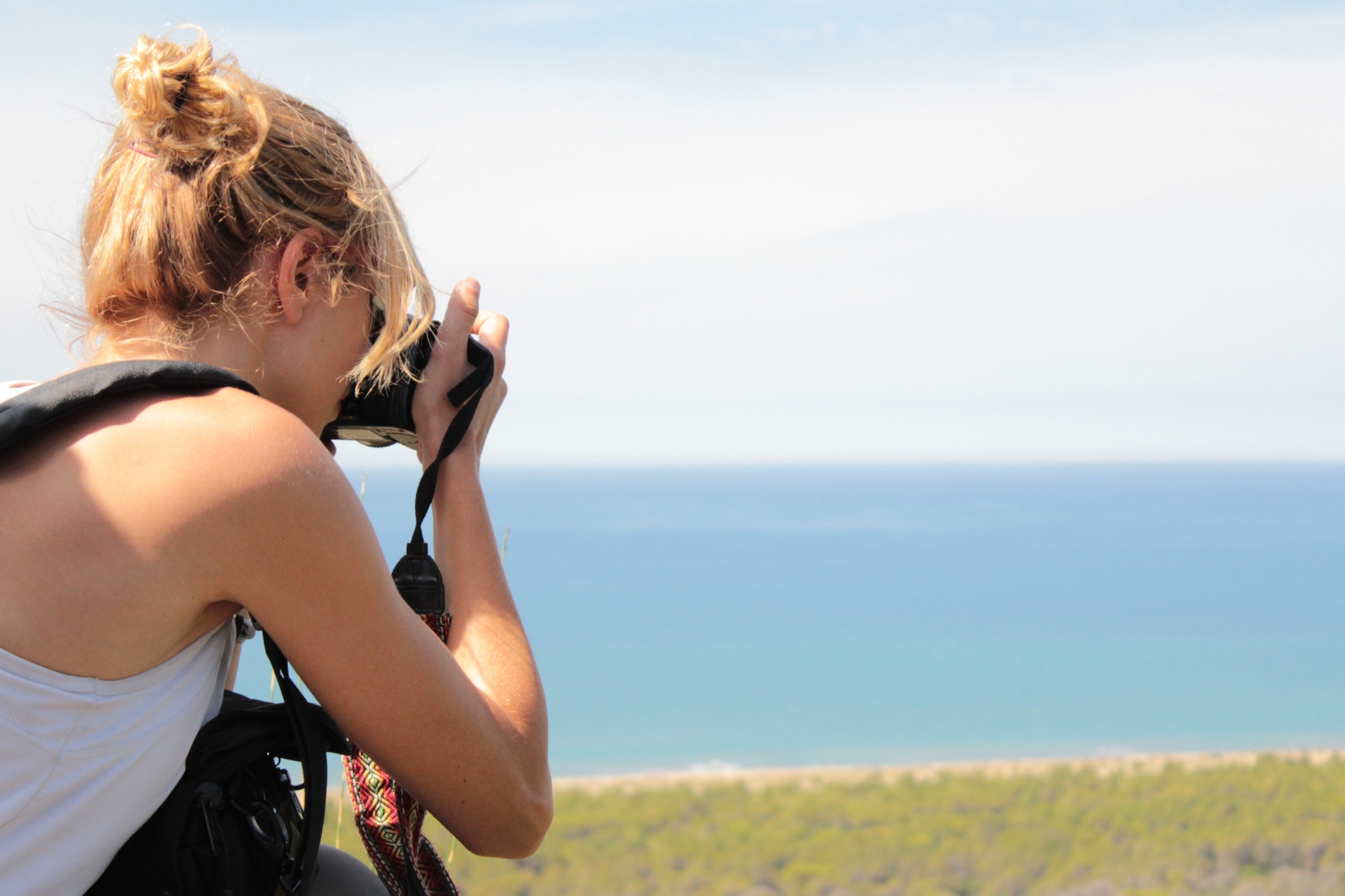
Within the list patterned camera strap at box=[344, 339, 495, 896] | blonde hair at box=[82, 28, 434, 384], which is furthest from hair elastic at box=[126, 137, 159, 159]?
patterned camera strap at box=[344, 339, 495, 896]

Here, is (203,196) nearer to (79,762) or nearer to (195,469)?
(195,469)

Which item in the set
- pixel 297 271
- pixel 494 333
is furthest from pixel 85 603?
pixel 494 333

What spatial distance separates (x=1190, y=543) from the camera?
57.9 metres

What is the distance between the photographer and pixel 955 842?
17.7ft

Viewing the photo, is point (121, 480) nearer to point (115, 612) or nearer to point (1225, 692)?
point (115, 612)

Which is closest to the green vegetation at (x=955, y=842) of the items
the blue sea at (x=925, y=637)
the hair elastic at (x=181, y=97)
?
the blue sea at (x=925, y=637)

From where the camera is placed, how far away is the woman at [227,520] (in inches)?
31.6

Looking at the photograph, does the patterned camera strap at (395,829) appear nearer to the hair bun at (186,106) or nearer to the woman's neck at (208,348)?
the woman's neck at (208,348)

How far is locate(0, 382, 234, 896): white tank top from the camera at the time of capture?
2.60ft

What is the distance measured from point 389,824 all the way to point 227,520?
42cm

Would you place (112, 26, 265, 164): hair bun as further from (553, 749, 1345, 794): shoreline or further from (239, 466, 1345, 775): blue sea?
(553, 749, 1345, 794): shoreline

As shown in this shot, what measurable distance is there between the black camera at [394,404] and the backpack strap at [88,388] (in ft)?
1.12

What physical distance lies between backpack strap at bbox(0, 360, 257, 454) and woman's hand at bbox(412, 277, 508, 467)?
0.35 metres

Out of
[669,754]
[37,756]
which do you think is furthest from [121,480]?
[669,754]
